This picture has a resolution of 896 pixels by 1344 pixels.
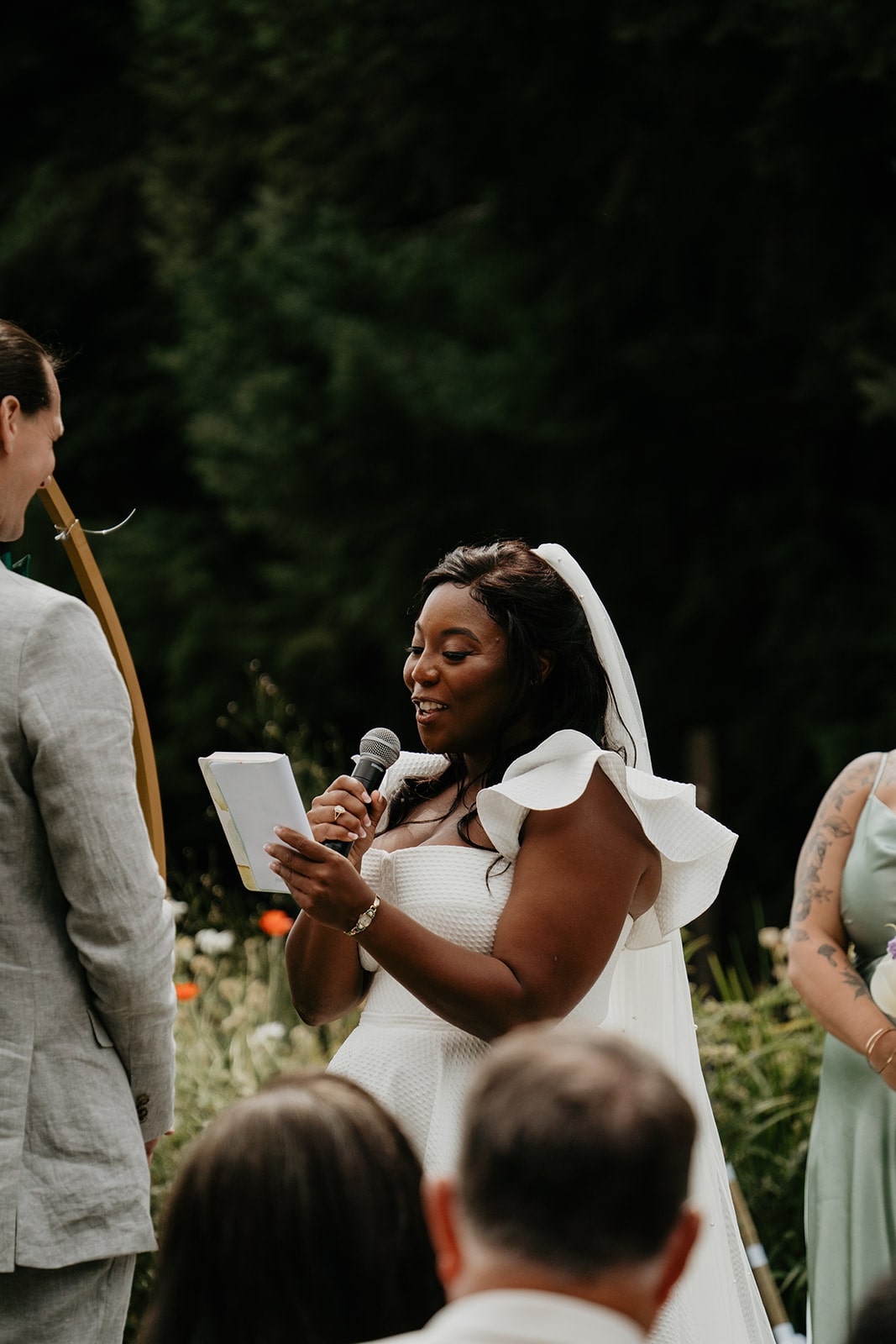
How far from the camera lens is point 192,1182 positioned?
1450 millimetres

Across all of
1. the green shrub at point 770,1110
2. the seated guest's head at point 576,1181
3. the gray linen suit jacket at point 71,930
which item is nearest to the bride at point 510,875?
the gray linen suit jacket at point 71,930

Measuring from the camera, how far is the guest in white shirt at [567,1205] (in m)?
1.14

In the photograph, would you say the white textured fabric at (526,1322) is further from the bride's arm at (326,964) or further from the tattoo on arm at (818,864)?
the tattoo on arm at (818,864)

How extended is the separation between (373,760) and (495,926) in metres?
0.35

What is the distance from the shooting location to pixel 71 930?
2.24m

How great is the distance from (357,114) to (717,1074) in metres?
8.81

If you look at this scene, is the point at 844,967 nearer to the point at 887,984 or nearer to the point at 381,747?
the point at 887,984

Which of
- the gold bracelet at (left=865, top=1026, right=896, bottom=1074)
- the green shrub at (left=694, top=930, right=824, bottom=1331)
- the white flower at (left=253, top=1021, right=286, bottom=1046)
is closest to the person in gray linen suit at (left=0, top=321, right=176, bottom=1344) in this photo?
the gold bracelet at (left=865, top=1026, right=896, bottom=1074)

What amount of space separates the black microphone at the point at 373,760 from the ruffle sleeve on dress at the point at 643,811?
182mm

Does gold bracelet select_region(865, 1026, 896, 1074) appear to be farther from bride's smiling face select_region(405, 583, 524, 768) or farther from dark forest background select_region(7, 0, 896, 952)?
dark forest background select_region(7, 0, 896, 952)

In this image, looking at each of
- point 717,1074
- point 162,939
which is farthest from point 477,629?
point 717,1074

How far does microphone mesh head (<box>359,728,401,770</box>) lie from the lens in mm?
2662

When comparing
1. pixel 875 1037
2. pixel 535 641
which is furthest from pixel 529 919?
pixel 875 1037

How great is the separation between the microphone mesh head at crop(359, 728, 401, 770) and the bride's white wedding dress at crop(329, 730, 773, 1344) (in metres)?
0.17
